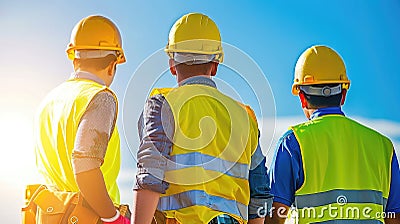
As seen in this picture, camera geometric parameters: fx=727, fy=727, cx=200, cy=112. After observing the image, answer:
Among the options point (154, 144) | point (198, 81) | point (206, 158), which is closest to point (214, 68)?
point (198, 81)

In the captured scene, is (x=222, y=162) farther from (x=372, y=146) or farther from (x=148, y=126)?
(x=372, y=146)

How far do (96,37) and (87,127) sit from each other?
113cm

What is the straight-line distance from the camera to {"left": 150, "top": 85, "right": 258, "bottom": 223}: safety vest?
5043 millimetres

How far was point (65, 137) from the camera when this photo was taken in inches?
221

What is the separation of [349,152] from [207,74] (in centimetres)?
148

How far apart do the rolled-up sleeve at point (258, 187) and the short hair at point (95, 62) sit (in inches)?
61.7

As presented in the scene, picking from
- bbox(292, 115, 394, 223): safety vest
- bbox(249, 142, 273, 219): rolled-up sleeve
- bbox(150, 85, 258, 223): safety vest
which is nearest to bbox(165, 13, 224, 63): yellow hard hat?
bbox(150, 85, 258, 223): safety vest

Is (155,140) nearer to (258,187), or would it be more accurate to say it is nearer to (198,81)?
(198,81)

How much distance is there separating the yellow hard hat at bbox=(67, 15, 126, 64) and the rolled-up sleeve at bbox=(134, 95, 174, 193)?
1.28 metres

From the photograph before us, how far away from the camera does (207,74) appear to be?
5438 millimetres

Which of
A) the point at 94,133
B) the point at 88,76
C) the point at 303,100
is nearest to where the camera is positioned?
the point at 94,133

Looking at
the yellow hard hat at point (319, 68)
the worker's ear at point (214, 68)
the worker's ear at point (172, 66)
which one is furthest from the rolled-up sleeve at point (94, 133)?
the yellow hard hat at point (319, 68)

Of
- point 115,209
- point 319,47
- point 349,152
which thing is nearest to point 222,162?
point 115,209

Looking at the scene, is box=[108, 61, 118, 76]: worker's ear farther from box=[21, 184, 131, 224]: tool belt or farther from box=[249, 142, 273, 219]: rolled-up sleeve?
box=[249, 142, 273, 219]: rolled-up sleeve
